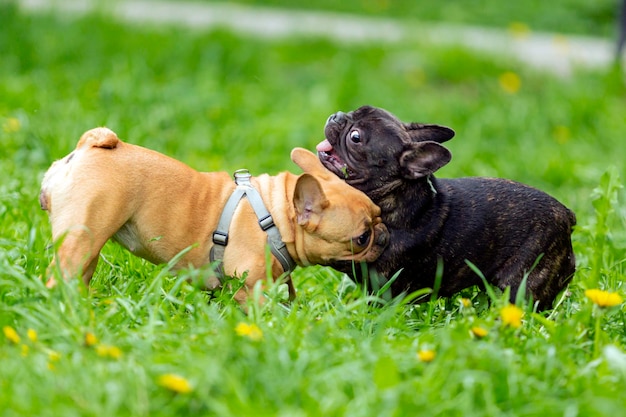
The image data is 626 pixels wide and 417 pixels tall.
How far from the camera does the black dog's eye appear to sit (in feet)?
15.6

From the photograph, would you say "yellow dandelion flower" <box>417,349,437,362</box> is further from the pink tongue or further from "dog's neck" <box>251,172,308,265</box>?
the pink tongue

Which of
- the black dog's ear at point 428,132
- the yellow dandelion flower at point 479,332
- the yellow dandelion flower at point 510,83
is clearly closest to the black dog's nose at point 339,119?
the black dog's ear at point 428,132

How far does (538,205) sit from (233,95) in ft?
15.9

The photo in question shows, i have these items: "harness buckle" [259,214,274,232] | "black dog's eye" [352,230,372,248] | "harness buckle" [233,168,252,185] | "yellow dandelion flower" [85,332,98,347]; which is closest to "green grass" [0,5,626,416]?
"yellow dandelion flower" [85,332,98,347]

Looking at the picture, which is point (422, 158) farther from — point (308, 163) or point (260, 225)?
point (260, 225)

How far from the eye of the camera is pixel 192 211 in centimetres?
475

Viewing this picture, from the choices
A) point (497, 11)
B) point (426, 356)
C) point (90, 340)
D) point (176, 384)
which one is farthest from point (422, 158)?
point (497, 11)

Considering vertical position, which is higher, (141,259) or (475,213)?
(475,213)

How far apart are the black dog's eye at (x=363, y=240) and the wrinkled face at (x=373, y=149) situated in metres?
0.35

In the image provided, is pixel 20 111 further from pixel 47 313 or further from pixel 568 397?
pixel 568 397

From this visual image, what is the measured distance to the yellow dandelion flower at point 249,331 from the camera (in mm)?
3447

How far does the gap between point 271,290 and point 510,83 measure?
24.1 ft

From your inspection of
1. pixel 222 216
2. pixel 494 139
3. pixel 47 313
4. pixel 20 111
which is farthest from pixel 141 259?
pixel 494 139

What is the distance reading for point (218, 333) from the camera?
3639 millimetres
